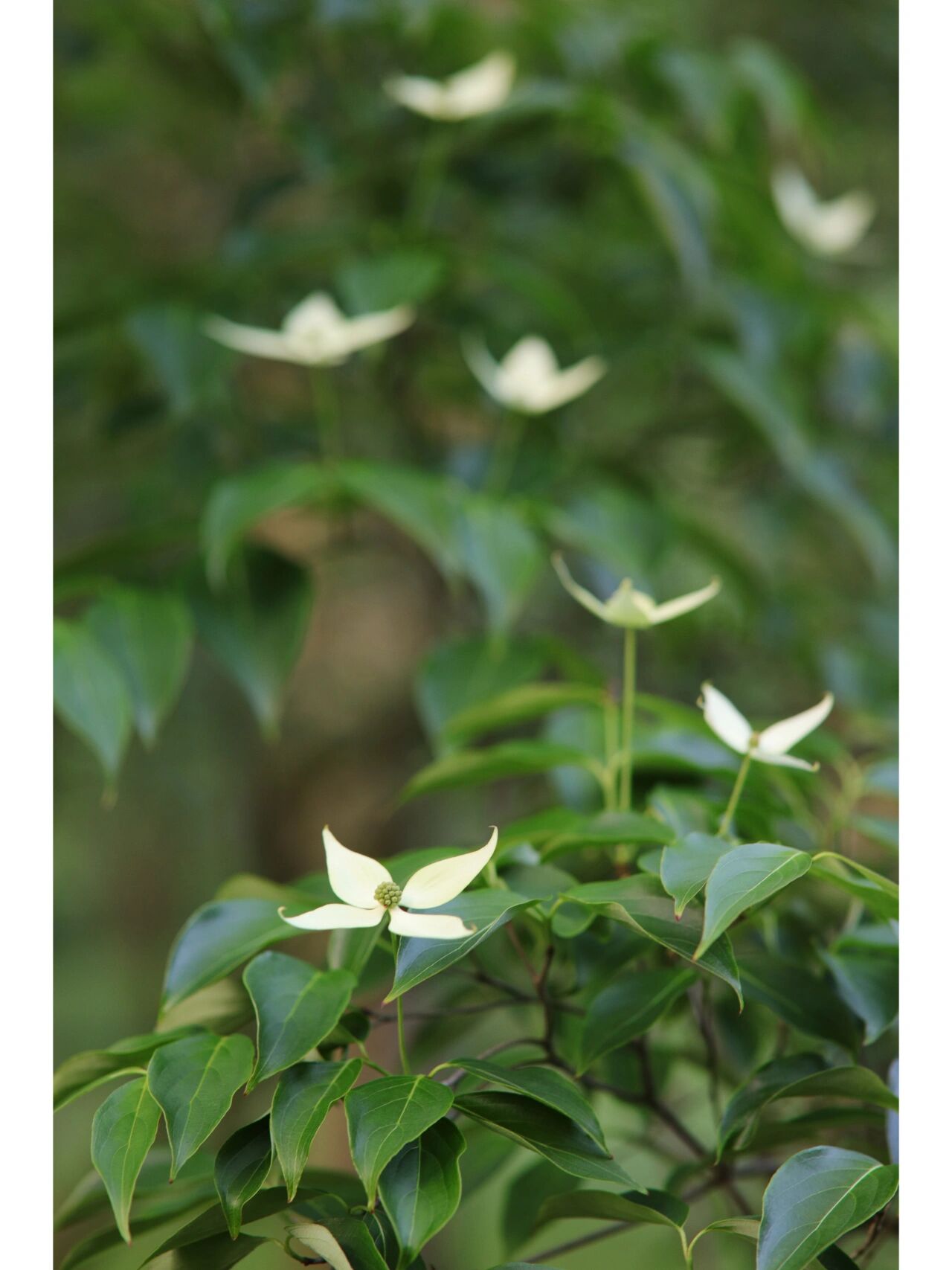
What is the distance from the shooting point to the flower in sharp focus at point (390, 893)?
0.33 m

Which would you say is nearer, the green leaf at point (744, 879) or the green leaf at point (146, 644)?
the green leaf at point (744, 879)

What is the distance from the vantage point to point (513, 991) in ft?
1.50

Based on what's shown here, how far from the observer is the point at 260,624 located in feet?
2.38

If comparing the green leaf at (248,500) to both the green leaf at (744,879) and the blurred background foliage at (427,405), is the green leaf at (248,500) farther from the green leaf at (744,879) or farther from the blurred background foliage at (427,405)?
the green leaf at (744,879)

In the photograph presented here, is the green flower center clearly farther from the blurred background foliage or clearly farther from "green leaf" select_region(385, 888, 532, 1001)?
the blurred background foliage

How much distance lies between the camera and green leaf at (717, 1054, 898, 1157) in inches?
14.8

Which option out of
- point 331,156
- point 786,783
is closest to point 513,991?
point 786,783

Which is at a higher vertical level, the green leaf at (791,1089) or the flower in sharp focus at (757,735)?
the flower in sharp focus at (757,735)

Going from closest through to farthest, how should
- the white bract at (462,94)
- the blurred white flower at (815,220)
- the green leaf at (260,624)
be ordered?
1. the green leaf at (260,624)
2. the white bract at (462,94)
3. the blurred white flower at (815,220)

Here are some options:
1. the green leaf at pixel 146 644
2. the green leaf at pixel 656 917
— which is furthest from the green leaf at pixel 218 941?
the green leaf at pixel 146 644

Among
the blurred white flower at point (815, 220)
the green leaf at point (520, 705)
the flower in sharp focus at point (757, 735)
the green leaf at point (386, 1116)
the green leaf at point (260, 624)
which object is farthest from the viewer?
the blurred white flower at point (815, 220)

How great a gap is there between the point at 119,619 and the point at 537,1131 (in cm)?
44

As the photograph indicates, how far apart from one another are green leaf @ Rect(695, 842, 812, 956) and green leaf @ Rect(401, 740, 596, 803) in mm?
164

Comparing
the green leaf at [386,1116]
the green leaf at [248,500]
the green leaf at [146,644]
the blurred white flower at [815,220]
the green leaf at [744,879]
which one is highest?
the green leaf at [744,879]
